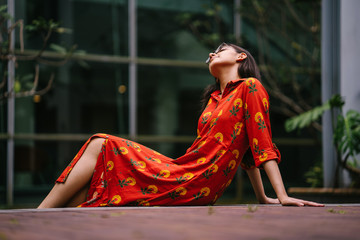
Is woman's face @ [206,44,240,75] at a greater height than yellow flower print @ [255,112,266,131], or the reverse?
woman's face @ [206,44,240,75]

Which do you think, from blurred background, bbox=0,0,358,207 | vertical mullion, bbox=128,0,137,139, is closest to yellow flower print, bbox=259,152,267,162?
blurred background, bbox=0,0,358,207

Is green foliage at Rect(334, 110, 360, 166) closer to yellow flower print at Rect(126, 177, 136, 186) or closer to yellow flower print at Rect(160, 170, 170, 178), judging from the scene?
yellow flower print at Rect(160, 170, 170, 178)

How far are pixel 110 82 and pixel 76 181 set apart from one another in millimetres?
6880

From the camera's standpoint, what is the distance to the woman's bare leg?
12.3 ft

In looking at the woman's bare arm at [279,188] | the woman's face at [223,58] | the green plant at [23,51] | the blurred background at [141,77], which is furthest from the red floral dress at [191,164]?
the blurred background at [141,77]

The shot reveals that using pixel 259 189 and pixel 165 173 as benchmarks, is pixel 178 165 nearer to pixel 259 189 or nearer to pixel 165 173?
pixel 165 173

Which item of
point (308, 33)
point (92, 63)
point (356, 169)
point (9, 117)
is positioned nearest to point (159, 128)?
point (92, 63)

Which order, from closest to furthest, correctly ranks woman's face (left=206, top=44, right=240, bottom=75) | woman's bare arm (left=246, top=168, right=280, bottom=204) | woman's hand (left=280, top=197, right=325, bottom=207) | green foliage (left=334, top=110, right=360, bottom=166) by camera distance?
woman's hand (left=280, top=197, right=325, bottom=207) → woman's bare arm (left=246, top=168, right=280, bottom=204) → woman's face (left=206, top=44, right=240, bottom=75) → green foliage (left=334, top=110, right=360, bottom=166)

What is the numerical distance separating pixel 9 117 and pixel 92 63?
69.8 inches

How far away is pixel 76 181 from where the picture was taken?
379 cm

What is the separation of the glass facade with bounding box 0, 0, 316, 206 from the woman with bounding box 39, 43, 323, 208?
19.4 ft

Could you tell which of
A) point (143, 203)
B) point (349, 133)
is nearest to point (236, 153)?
point (143, 203)

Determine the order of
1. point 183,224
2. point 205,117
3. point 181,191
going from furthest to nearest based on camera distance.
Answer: point 205,117 < point 181,191 < point 183,224

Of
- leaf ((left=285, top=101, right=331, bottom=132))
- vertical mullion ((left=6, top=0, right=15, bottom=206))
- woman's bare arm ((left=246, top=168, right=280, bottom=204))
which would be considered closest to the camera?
woman's bare arm ((left=246, top=168, right=280, bottom=204))
